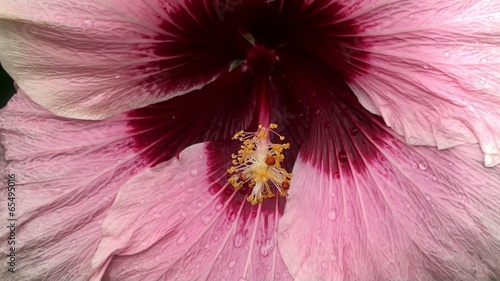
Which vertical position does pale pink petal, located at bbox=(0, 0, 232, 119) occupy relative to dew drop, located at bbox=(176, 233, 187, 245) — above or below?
above

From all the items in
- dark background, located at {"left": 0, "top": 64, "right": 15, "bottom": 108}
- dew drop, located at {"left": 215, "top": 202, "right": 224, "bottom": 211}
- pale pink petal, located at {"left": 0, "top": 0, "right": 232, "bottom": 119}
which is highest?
dark background, located at {"left": 0, "top": 64, "right": 15, "bottom": 108}

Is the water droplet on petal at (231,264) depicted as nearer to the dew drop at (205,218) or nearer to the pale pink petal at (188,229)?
the pale pink petal at (188,229)

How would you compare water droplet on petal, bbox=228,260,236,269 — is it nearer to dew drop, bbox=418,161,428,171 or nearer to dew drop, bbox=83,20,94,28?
dew drop, bbox=418,161,428,171

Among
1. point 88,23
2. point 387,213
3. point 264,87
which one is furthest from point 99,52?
point 387,213

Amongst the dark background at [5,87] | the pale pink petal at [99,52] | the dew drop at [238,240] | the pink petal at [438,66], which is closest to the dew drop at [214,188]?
the dew drop at [238,240]

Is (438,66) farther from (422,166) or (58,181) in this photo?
(58,181)

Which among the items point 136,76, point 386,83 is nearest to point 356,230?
point 386,83

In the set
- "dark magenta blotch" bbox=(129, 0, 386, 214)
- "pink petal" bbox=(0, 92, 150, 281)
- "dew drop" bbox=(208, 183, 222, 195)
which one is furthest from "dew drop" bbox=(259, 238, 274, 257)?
"pink petal" bbox=(0, 92, 150, 281)
